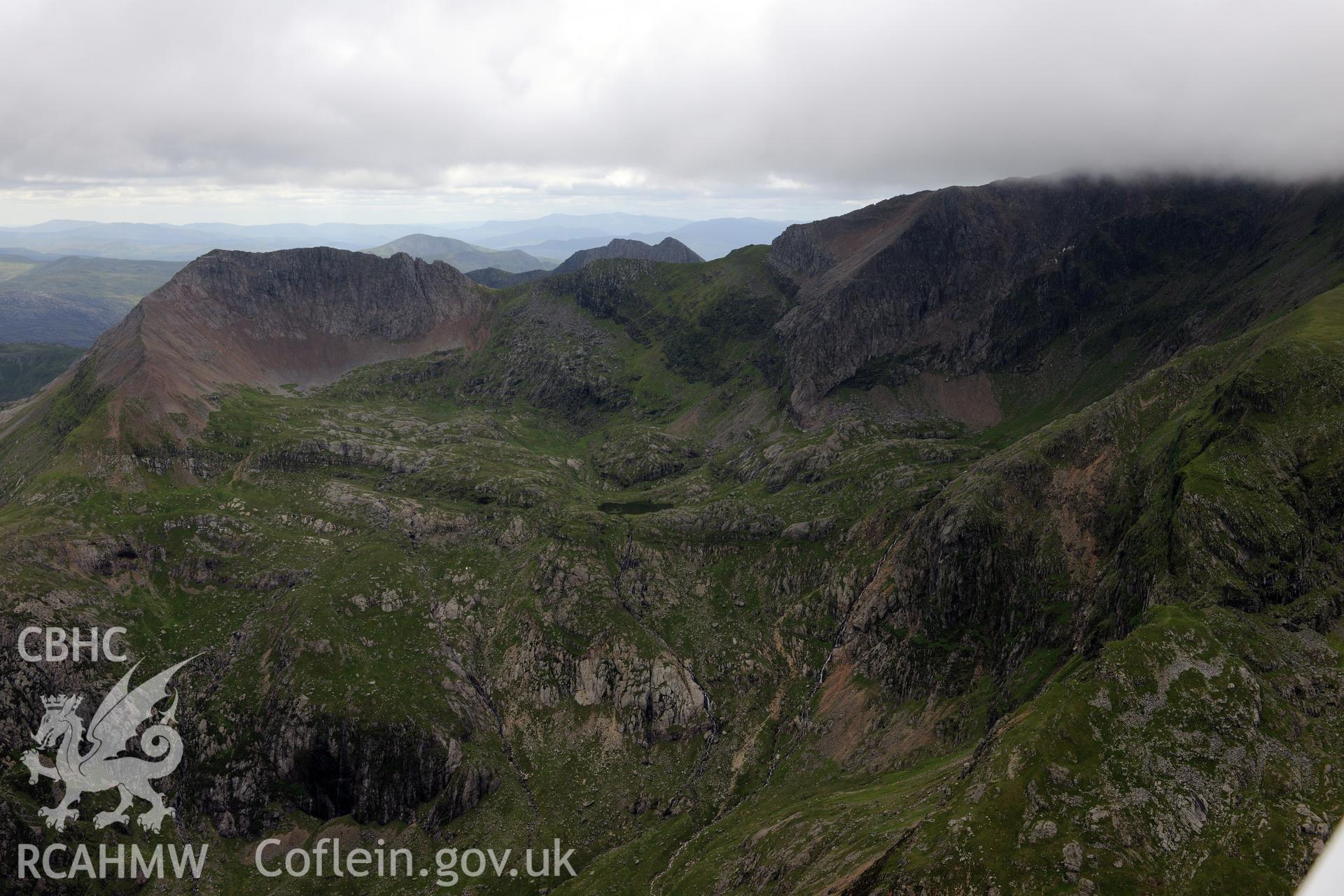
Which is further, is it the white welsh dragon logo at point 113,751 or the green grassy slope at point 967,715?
the white welsh dragon logo at point 113,751

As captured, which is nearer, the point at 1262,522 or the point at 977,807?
the point at 977,807

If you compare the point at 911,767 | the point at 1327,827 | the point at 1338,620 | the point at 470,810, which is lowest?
the point at 470,810

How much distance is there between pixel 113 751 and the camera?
17462cm

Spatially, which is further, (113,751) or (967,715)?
(113,751)

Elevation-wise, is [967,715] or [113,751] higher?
[967,715]

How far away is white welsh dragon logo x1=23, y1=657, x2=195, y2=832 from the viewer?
16288cm

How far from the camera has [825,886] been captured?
102m

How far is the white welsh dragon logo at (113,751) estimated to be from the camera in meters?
163

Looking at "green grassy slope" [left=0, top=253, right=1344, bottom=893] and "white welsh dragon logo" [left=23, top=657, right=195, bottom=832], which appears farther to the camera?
"white welsh dragon logo" [left=23, top=657, right=195, bottom=832]

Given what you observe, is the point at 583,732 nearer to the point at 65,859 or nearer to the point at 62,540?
the point at 65,859

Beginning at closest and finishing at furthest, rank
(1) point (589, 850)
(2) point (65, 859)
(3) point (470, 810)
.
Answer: (2) point (65, 859), (1) point (589, 850), (3) point (470, 810)

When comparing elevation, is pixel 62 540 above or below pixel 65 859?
above

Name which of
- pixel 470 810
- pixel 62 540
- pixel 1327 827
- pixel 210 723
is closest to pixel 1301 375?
pixel 1327 827

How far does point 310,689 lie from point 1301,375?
22993 cm
